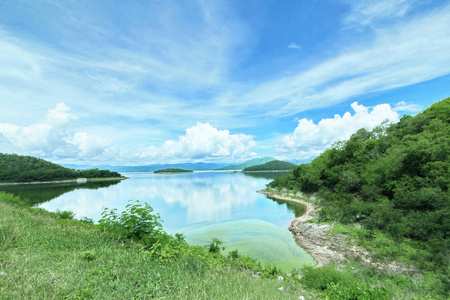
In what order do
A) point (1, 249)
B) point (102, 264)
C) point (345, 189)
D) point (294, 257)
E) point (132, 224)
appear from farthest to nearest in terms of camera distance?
point (345, 189) → point (294, 257) → point (132, 224) → point (1, 249) → point (102, 264)

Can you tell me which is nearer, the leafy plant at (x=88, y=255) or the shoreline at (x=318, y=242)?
the leafy plant at (x=88, y=255)

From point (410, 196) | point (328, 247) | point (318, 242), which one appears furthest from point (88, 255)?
point (410, 196)

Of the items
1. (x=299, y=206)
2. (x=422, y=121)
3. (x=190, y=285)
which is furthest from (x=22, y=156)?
(x=422, y=121)

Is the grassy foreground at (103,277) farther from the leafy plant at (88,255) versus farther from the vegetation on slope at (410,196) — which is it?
the vegetation on slope at (410,196)

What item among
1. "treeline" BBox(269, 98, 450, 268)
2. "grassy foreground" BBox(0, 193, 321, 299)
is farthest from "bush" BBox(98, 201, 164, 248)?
"treeline" BBox(269, 98, 450, 268)

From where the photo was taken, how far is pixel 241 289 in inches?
143

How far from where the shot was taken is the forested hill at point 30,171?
298ft

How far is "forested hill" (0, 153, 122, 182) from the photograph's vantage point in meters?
90.8

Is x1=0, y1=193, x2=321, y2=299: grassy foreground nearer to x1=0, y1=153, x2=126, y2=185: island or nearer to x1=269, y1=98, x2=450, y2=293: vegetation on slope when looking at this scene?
x1=269, y1=98, x2=450, y2=293: vegetation on slope

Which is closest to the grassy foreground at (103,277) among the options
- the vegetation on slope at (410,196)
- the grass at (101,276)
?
the grass at (101,276)

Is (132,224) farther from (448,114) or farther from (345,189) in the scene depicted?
(448,114)

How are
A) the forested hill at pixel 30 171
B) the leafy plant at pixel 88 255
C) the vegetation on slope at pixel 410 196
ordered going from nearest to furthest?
the leafy plant at pixel 88 255
the vegetation on slope at pixel 410 196
the forested hill at pixel 30 171

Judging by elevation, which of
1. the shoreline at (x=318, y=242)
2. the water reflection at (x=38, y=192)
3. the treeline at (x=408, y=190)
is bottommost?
the shoreline at (x=318, y=242)

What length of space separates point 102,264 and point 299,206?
1541 inches
